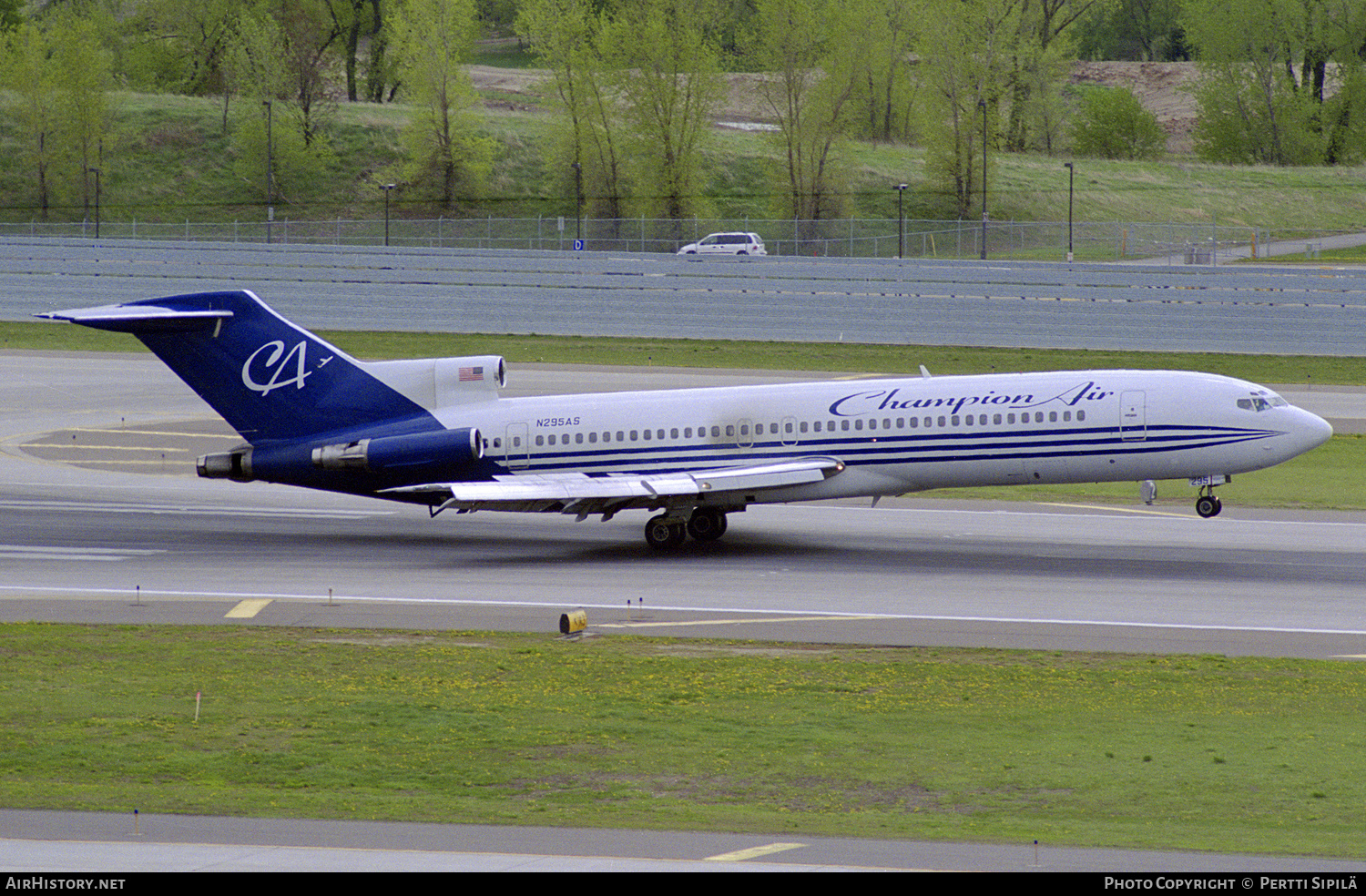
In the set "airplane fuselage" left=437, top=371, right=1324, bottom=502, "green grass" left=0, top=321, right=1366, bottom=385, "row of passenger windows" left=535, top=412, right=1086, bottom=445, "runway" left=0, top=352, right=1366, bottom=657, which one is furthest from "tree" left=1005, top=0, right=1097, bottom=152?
"row of passenger windows" left=535, top=412, right=1086, bottom=445

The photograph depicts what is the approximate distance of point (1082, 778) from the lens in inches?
734

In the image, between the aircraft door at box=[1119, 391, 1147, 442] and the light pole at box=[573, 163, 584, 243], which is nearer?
the aircraft door at box=[1119, 391, 1147, 442]

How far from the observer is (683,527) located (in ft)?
120

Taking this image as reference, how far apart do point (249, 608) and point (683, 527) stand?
11.1 metres

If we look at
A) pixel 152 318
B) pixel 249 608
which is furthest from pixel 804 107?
pixel 249 608

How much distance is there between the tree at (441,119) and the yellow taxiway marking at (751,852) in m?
112

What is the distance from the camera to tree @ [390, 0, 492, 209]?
123m

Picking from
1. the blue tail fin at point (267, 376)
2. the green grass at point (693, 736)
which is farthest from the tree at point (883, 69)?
the green grass at point (693, 736)

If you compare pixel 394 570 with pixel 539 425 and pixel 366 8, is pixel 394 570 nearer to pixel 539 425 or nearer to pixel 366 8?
pixel 539 425

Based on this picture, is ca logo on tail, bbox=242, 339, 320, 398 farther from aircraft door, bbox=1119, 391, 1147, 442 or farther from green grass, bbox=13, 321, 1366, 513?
green grass, bbox=13, 321, 1366, 513

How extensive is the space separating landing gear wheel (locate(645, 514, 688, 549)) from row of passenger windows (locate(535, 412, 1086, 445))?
2.08 metres

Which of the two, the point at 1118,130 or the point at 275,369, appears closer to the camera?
the point at 275,369

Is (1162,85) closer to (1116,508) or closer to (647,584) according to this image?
(1116,508)
